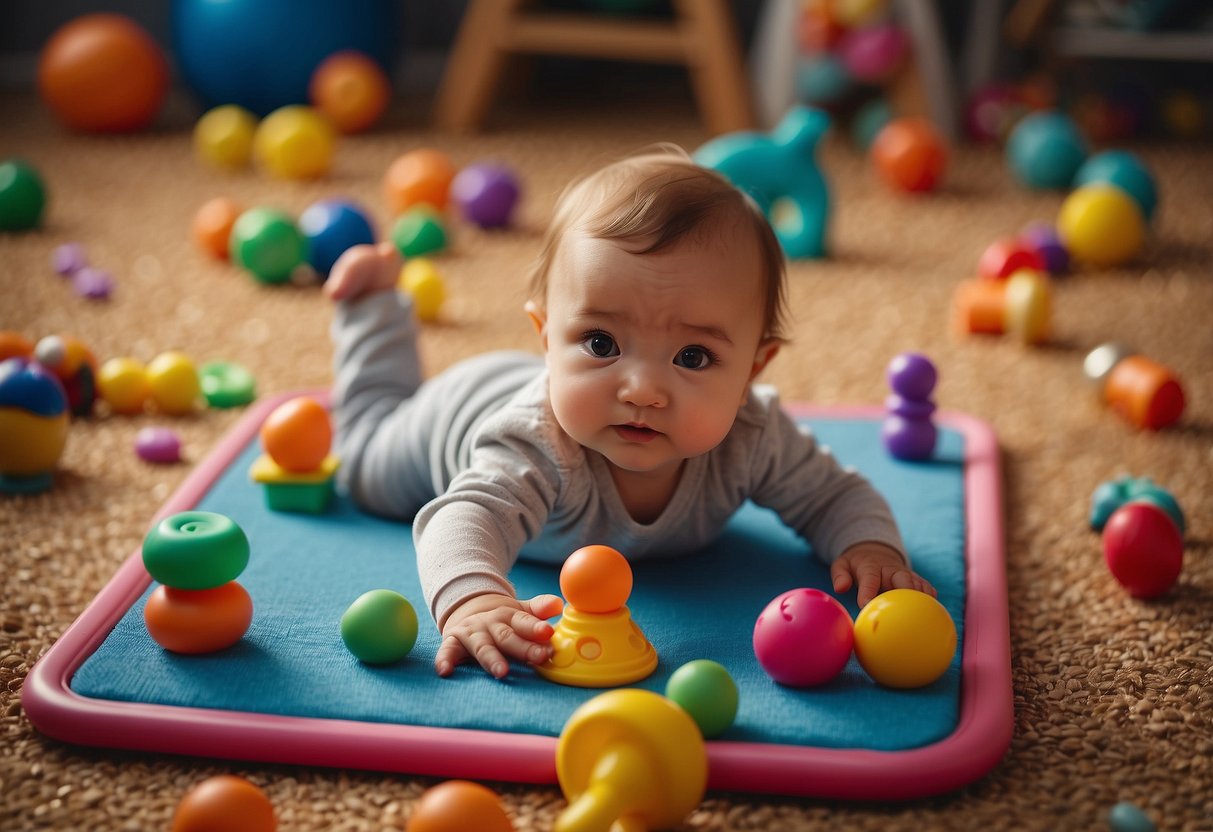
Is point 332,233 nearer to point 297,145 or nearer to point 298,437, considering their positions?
point 297,145

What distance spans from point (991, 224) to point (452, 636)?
1.65m

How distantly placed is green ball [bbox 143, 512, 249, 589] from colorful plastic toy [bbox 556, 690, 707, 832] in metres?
0.31

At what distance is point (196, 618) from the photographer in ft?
3.31

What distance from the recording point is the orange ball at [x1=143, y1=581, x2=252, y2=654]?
1.01 metres

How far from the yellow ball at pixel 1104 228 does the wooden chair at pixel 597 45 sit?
82cm

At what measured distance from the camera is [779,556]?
122 centimetres

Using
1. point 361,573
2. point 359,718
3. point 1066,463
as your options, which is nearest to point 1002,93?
point 1066,463

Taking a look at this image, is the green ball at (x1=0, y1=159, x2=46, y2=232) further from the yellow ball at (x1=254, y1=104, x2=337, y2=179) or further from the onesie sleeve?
the onesie sleeve

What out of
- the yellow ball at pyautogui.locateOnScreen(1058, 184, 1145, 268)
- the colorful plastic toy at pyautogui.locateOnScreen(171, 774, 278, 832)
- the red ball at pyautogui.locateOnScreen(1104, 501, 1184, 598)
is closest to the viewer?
the colorful plastic toy at pyautogui.locateOnScreen(171, 774, 278, 832)

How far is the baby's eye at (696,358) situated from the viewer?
1.07 meters

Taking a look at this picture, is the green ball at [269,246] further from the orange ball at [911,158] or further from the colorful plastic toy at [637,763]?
the colorful plastic toy at [637,763]

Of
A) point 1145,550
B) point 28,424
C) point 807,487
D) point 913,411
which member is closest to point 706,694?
point 807,487

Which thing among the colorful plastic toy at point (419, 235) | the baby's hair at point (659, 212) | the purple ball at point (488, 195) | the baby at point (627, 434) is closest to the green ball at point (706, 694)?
the baby at point (627, 434)

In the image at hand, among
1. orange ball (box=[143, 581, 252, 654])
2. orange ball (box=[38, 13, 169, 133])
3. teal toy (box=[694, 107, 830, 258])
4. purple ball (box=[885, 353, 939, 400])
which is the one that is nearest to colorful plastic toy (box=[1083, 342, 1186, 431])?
purple ball (box=[885, 353, 939, 400])
